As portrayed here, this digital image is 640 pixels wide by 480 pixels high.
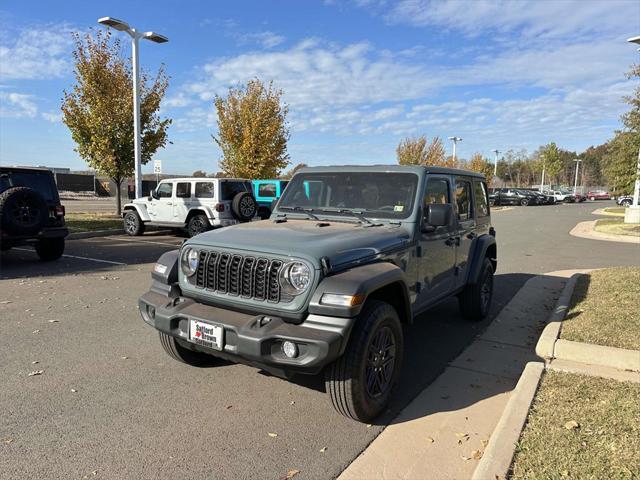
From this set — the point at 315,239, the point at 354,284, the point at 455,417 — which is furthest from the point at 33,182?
the point at 455,417

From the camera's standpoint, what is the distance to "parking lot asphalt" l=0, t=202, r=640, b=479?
2895 millimetres

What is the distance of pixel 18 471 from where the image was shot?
2.76 meters

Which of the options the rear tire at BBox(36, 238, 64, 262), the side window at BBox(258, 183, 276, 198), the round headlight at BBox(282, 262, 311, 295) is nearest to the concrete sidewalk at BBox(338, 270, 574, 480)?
the round headlight at BBox(282, 262, 311, 295)

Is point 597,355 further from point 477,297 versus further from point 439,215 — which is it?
point 439,215

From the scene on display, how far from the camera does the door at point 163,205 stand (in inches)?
555

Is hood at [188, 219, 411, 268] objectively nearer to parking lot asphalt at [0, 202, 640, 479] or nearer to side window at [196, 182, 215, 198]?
parking lot asphalt at [0, 202, 640, 479]

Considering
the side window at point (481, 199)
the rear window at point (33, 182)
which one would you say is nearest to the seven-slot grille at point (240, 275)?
the side window at point (481, 199)

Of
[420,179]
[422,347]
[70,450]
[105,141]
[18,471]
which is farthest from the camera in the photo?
[105,141]

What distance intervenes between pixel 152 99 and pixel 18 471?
58.3 ft

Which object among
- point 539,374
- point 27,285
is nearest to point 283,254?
point 539,374

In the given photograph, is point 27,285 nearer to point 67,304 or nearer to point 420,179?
point 67,304

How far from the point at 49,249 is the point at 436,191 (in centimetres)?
829

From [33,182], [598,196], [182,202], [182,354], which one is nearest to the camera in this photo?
[182,354]

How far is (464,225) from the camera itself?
17.9 feet
